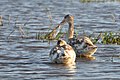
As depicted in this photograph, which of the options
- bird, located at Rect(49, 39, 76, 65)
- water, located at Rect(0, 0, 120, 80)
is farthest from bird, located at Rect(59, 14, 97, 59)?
bird, located at Rect(49, 39, 76, 65)

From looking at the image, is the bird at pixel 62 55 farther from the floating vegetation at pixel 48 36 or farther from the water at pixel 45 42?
the floating vegetation at pixel 48 36

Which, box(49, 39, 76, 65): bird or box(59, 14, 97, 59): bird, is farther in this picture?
box(59, 14, 97, 59): bird

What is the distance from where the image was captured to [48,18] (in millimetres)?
21938

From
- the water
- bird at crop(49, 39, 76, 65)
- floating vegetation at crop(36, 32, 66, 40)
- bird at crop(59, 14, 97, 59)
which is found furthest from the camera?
floating vegetation at crop(36, 32, 66, 40)

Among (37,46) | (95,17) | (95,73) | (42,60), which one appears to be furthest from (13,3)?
(95,73)

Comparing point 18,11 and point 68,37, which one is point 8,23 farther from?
point 68,37

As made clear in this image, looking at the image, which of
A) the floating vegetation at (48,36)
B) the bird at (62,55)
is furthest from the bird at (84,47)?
the floating vegetation at (48,36)

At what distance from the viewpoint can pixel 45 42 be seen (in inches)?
638

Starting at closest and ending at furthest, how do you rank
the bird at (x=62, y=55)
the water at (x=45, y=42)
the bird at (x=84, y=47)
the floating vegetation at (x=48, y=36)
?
the water at (x=45, y=42) < the bird at (x=62, y=55) < the bird at (x=84, y=47) < the floating vegetation at (x=48, y=36)

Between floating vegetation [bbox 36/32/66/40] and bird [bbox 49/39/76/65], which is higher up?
bird [bbox 49/39/76/65]

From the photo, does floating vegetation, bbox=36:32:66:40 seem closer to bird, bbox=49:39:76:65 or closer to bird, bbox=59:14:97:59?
bird, bbox=59:14:97:59

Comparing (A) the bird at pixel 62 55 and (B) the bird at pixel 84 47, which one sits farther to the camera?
(B) the bird at pixel 84 47

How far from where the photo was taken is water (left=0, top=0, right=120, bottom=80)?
37.9 ft

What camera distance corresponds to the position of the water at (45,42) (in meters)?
11.5
